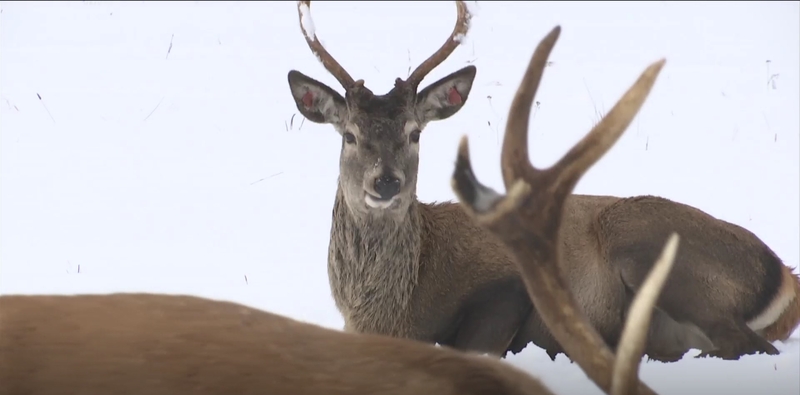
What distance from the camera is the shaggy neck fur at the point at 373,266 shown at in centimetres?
552

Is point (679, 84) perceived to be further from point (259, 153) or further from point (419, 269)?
point (419, 269)

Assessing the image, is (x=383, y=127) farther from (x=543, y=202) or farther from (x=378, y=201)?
(x=543, y=202)

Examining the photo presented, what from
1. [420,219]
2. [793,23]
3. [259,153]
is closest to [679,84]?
[793,23]

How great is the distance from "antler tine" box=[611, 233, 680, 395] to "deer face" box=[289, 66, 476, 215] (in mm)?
3263

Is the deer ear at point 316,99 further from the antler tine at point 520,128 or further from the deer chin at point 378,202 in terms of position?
the antler tine at point 520,128

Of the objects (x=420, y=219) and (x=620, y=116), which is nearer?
(x=620, y=116)

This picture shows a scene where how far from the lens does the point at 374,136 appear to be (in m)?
5.46

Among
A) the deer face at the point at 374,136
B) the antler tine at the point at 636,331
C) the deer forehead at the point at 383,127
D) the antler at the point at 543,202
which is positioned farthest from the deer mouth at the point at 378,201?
the antler tine at the point at 636,331

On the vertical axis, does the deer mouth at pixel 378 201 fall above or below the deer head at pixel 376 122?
below

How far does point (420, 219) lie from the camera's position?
574 cm

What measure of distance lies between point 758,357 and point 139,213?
403cm

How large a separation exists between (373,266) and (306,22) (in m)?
1.36

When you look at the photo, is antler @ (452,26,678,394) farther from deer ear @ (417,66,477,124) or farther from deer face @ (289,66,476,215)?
deer ear @ (417,66,477,124)

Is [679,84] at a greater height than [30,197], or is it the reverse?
[679,84]
